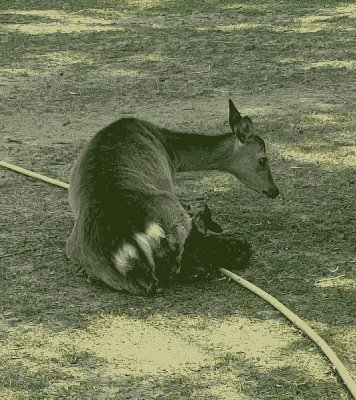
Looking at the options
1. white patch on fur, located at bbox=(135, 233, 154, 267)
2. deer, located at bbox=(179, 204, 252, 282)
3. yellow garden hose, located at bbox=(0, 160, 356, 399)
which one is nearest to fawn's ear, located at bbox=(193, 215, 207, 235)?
deer, located at bbox=(179, 204, 252, 282)

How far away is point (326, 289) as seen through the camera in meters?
6.27

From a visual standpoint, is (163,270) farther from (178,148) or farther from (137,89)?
(137,89)

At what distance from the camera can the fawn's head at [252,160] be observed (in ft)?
25.5

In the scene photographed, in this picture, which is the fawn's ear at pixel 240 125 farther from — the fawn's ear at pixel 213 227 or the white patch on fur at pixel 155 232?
the white patch on fur at pixel 155 232

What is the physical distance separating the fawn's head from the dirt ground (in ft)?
0.54

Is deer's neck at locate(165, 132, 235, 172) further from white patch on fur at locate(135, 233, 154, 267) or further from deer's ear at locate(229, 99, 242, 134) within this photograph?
white patch on fur at locate(135, 233, 154, 267)

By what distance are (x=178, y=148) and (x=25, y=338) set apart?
7.93ft

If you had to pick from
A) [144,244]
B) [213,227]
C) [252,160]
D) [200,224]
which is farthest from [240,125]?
[144,244]

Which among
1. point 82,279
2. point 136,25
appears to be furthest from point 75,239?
point 136,25

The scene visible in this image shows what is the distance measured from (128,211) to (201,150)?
184 cm

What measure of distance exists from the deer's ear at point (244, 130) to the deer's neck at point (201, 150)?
0.09 meters

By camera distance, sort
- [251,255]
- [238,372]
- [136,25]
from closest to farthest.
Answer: [238,372] < [251,255] < [136,25]

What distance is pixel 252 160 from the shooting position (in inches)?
307

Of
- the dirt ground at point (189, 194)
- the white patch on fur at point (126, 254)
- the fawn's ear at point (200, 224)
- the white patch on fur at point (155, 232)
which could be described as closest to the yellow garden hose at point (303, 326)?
the dirt ground at point (189, 194)
